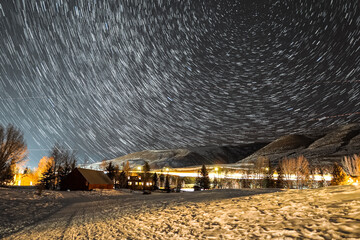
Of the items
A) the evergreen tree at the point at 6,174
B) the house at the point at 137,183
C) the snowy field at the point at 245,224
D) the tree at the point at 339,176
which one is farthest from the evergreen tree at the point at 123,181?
the snowy field at the point at 245,224

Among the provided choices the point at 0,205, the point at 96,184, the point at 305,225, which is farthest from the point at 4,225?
the point at 96,184

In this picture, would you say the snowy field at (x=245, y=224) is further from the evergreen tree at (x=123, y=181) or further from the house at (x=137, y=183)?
the evergreen tree at (x=123, y=181)

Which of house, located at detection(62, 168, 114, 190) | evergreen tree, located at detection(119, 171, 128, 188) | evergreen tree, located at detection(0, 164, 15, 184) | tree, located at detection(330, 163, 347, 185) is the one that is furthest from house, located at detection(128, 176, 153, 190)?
tree, located at detection(330, 163, 347, 185)

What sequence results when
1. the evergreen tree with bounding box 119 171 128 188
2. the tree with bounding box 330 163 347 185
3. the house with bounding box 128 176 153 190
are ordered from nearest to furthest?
the tree with bounding box 330 163 347 185
the house with bounding box 128 176 153 190
the evergreen tree with bounding box 119 171 128 188

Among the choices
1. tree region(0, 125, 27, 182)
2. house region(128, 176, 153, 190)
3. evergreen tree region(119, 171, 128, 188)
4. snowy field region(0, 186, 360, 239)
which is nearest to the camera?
snowy field region(0, 186, 360, 239)

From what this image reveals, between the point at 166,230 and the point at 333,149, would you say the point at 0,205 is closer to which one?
the point at 166,230

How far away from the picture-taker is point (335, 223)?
680cm

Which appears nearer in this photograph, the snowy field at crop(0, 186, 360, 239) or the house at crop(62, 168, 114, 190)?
the snowy field at crop(0, 186, 360, 239)

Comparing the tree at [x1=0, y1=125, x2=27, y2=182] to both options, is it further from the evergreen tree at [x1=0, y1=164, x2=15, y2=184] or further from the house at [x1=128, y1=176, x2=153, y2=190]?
the house at [x1=128, y1=176, x2=153, y2=190]

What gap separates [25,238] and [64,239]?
2.93 metres

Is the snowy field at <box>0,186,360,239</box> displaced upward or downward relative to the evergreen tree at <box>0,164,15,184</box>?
downward

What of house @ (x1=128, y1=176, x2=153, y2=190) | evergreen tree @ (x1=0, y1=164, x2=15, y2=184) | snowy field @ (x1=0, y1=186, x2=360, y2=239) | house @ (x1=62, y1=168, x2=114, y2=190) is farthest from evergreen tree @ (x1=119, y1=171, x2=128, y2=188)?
snowy field @ (x1=0, y1=186, x2=360, y2=239)

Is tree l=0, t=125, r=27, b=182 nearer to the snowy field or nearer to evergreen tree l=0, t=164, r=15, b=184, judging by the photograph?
evergreen tree l=0, t=164, r=15, b=184

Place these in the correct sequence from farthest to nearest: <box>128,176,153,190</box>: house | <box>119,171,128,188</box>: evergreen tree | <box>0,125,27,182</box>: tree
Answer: <box>119,171,128,188</box>: evergreen tree < <box>128,176,153,190</box>: house < <box>0,125,27,182</box>: tree
